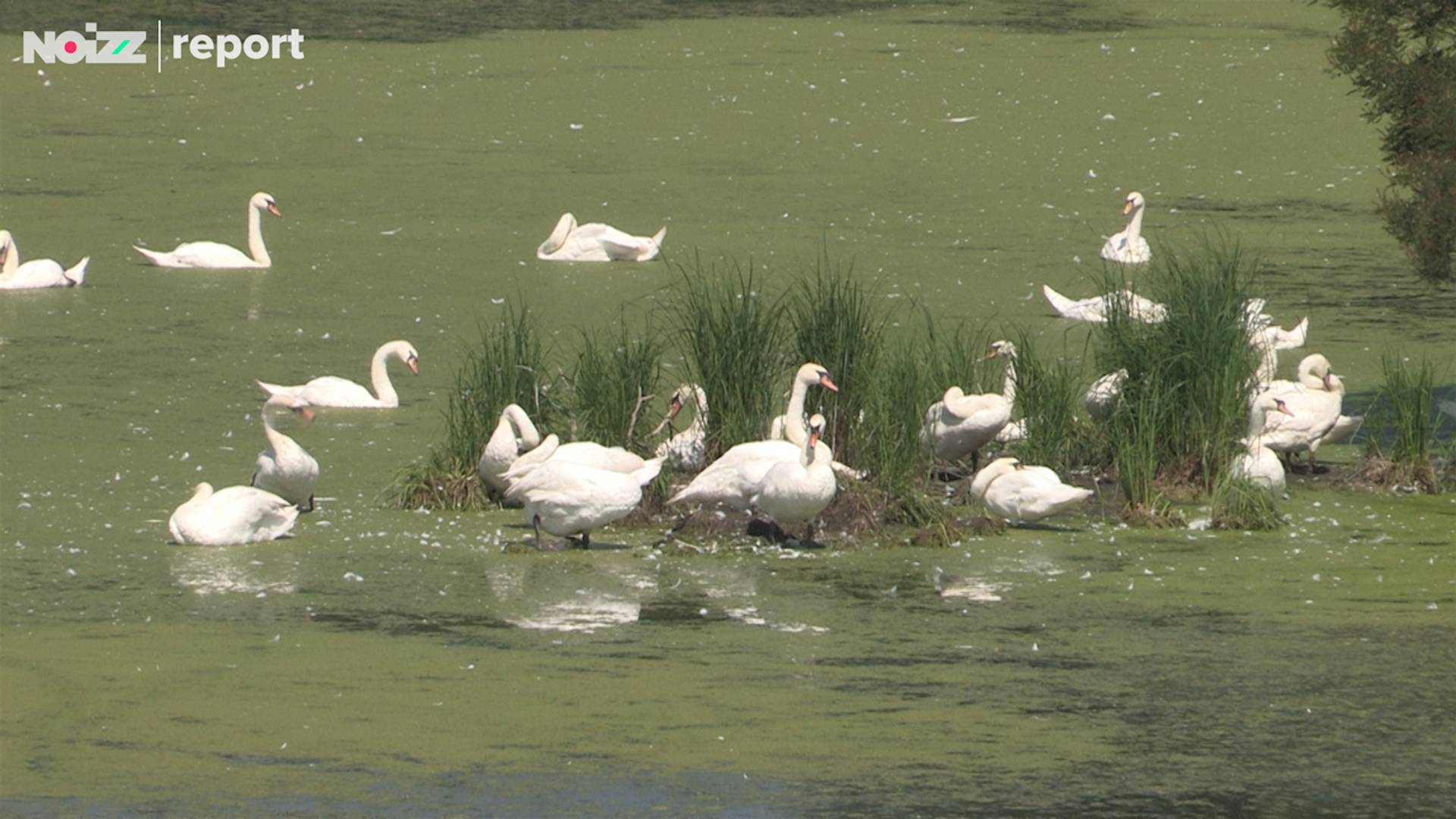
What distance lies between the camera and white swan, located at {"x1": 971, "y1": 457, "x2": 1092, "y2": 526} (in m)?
10.0

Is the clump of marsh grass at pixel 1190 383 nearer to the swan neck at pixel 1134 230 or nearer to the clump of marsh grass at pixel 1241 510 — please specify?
the clump of marsh grass at pixel 1241 510

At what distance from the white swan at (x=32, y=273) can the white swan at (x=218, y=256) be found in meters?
0.68

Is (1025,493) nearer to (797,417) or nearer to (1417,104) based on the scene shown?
(797,417)

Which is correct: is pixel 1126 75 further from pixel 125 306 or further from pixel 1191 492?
pixel 1191 492

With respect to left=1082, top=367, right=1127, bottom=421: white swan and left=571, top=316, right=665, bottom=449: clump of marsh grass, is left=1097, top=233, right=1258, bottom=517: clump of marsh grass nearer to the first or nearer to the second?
left=1082, top=367, right=1127, bottom=421: white swan

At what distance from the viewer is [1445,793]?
671 cm

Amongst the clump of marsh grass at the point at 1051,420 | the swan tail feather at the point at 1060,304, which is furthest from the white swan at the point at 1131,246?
the clump of marsh grass at the point at 1051,420


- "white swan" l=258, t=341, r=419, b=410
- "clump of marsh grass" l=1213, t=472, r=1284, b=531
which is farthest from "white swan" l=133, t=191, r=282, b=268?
"clump of marsh grass" l=1213, t=472, r=1284, b=531

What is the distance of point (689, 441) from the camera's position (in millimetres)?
10812

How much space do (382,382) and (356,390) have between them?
208 millimetres

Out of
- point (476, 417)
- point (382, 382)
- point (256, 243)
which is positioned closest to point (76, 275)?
point (256, 243)

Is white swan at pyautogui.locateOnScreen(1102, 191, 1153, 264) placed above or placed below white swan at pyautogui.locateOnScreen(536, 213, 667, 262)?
above

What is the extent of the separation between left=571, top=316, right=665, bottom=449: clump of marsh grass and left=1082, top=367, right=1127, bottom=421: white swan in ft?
6.04

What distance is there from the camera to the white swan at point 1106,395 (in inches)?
440
